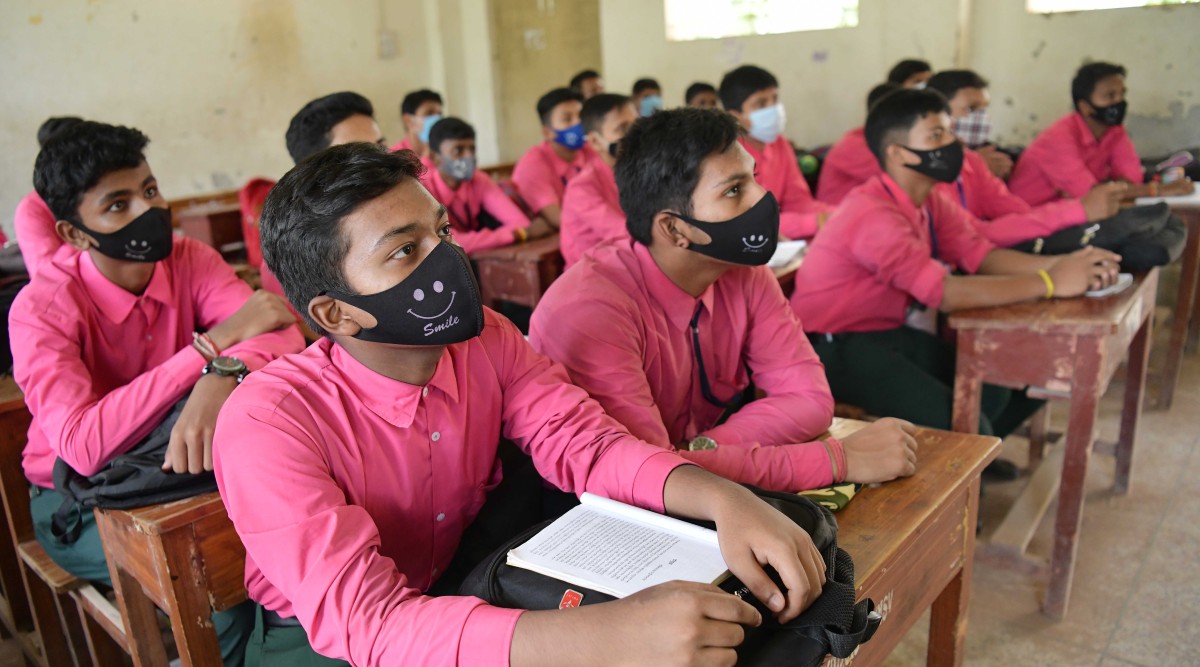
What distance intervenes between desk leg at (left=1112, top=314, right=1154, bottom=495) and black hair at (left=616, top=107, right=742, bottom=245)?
1.88 meters

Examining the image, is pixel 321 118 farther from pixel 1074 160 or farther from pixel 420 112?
pixel 1074 160

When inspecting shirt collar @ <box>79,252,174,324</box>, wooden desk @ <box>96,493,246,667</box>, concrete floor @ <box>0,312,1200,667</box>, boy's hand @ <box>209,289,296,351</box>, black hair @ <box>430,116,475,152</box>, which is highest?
black hair @ <box>430,116,475,152</box>

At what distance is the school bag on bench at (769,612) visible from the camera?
3.05 ft

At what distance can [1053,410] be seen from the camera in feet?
12.6

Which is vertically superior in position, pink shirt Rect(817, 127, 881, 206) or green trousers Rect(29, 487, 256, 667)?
pink shirt Rect(817, 127, 881, 206)

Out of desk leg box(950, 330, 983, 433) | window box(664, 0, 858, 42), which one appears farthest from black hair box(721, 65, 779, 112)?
desk leg box(950, 330, 983, 433)

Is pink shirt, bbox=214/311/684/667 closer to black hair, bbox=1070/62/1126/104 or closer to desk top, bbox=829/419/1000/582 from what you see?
desk top, bbox=829/419/1000/582

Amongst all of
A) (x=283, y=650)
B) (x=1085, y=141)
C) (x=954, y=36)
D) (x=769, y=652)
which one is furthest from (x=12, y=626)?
(x=954, y=36)

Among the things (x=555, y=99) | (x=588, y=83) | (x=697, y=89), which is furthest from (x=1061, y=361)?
(x=588, y=83)

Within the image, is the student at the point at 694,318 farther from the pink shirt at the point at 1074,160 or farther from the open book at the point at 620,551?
the pink shirt at the point at 1074,160

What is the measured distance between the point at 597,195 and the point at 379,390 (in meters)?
2.73

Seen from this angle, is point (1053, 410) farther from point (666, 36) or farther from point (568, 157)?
point (666, 36)

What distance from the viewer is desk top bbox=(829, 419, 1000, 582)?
3.89 ft

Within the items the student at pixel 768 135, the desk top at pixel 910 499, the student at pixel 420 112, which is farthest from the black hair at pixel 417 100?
the desk top at pixel 910 499
